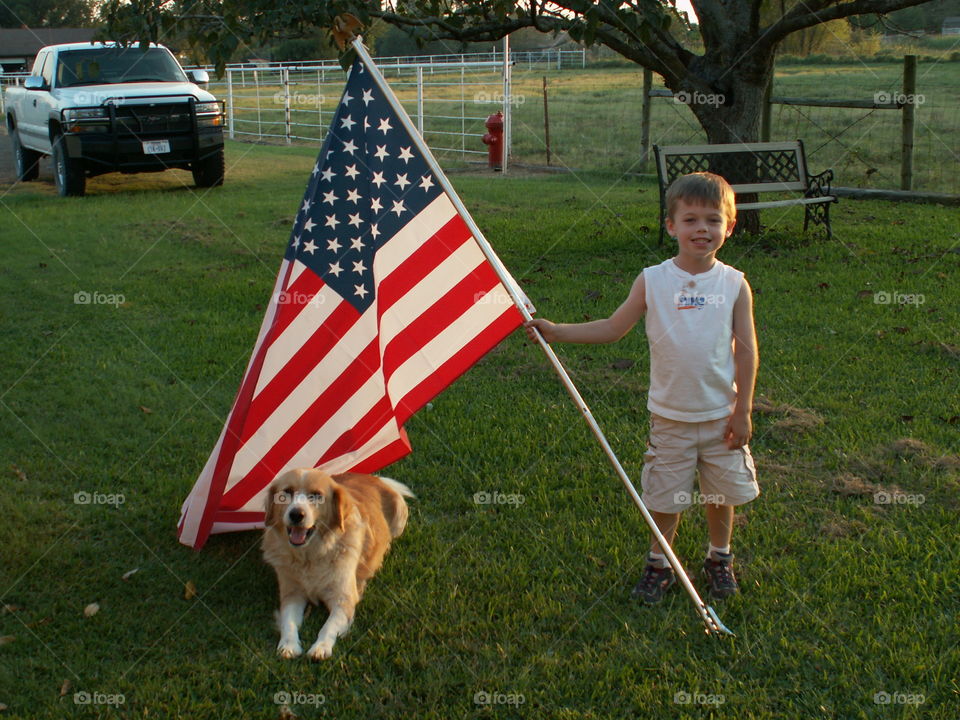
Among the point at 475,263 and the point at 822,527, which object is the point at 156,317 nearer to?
the point at 475,263

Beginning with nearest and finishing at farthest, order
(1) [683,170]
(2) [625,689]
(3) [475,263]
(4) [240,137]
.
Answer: (2) [625,689], (3) [475,263], (1) [683,170], (4) [240,137]

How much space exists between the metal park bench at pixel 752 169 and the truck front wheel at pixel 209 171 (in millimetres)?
8533

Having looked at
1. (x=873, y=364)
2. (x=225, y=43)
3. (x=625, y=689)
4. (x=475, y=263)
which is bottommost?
(x=625, y=689)

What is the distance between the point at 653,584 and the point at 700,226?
5.08 feet

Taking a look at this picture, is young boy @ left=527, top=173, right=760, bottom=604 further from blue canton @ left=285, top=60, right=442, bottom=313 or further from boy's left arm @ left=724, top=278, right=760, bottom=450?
blue canton @ left=285, top=60, right=442, bottom=313

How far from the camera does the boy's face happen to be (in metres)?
3.59

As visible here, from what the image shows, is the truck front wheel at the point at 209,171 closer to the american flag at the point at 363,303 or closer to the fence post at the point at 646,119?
the fence post at the point at 646,119

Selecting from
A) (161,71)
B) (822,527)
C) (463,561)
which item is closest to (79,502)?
(463,561)

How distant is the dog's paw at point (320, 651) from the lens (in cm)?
363

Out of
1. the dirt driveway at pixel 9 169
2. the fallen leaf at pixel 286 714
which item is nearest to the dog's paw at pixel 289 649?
the fallen leaf at pixel 286 714

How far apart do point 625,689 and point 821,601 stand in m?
1.04

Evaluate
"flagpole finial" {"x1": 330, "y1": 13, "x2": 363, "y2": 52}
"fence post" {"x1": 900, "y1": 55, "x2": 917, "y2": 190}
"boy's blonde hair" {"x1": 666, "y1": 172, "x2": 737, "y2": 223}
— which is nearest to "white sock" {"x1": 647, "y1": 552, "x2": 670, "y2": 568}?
"boy's blonde hair" {"x1": 666, "y1": 172, "x2": 737, "y2": 223}

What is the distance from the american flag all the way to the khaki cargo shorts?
0.83m

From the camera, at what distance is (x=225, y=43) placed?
632 cm
